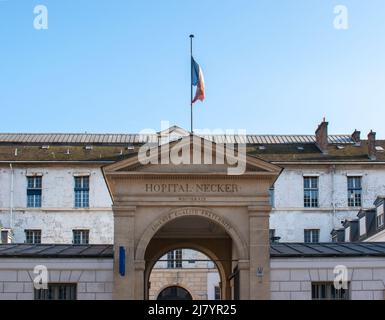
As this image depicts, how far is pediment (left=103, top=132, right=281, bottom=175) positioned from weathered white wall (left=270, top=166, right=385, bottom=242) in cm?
3460

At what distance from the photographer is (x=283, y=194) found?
65625mm

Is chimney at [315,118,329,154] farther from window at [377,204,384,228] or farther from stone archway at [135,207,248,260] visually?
stone archway at [135,207,248,260]

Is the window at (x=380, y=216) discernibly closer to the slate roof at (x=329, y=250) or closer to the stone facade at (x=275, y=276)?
the slate roof at (x=329, y=250)

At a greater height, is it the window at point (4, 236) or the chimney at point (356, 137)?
the chimney at point (356, 137)

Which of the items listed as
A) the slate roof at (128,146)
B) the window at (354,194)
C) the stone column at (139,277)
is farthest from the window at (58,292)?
the window at (354,194)

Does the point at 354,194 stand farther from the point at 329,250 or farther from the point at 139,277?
the point at 139,277

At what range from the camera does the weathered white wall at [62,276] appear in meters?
31.2

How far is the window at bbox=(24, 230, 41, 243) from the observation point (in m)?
65.0

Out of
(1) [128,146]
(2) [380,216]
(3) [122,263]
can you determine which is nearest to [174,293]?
(1) [128,146]

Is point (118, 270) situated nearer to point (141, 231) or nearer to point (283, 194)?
point (141, 231)

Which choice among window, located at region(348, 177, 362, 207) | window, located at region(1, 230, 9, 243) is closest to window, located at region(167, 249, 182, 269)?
window, located at region(348, 177, 362, 207)

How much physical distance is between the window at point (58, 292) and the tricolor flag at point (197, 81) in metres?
9.86

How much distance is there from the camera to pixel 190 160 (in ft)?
103
